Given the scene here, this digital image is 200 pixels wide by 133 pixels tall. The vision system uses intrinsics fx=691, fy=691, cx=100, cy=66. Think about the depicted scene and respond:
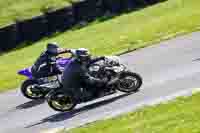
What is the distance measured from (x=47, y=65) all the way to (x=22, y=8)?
1738 cm

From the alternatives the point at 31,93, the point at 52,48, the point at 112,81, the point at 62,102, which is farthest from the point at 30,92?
the point at 112,81

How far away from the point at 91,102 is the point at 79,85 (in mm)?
730

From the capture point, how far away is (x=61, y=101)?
18844 mm

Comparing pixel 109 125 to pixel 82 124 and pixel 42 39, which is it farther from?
pixel 42 39

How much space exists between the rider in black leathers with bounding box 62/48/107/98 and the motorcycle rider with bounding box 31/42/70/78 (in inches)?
A: 128

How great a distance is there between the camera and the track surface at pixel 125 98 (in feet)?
58.6

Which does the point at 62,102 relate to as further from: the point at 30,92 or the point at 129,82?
the point at 30,92

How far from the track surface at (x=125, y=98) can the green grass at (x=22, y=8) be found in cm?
1300

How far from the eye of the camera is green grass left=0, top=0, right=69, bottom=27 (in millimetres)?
→ 36938

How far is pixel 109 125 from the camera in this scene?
15.6 meters

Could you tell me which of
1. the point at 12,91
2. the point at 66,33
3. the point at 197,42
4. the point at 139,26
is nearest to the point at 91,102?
the point at 12,91

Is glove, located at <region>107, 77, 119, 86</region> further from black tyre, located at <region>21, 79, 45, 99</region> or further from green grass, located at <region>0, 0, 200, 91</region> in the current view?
green grass, located at <region>0, 0, 200, 91</region>

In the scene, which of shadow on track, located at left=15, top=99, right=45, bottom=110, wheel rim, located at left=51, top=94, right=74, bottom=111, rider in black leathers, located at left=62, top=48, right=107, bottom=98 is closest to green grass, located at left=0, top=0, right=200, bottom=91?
shadow on track, located at left=15, top=99, right=45, bottom=110

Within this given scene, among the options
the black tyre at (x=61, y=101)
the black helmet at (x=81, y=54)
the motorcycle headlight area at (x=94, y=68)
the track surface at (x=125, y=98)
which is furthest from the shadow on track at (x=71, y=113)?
the black helmet at (x=81, y=54)
